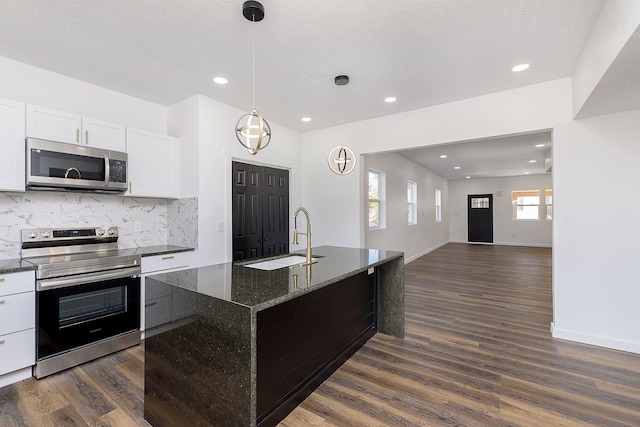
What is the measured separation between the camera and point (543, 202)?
1034 centimetres

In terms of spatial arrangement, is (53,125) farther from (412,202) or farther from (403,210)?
(412,202)

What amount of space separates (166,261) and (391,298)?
2.47 metres

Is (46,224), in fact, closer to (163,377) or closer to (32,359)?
(32,359)

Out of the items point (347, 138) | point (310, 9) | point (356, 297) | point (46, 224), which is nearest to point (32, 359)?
point (46, 224)

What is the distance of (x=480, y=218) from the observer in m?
11.5

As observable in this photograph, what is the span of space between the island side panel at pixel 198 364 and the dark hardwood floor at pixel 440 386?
39cm

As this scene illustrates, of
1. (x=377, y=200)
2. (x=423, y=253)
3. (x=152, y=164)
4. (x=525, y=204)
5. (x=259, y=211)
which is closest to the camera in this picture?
(x=152, y=164)

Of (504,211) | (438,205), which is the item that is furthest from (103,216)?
(504,211)

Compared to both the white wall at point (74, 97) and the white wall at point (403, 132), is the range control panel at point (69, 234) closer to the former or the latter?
the white wall at point (74, 97)

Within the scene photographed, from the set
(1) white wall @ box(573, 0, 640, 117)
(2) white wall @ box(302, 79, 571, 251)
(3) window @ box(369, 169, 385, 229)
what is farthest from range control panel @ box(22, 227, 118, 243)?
(1) white wall @ box(573, 0, 640, 117)

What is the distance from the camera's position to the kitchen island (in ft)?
4.80

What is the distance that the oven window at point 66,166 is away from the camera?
2.56m

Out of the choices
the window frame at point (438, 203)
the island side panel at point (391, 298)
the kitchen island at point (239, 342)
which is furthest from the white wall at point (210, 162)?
the window frame at point (438, 203)

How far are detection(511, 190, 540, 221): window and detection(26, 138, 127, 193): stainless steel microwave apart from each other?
1198 cm
